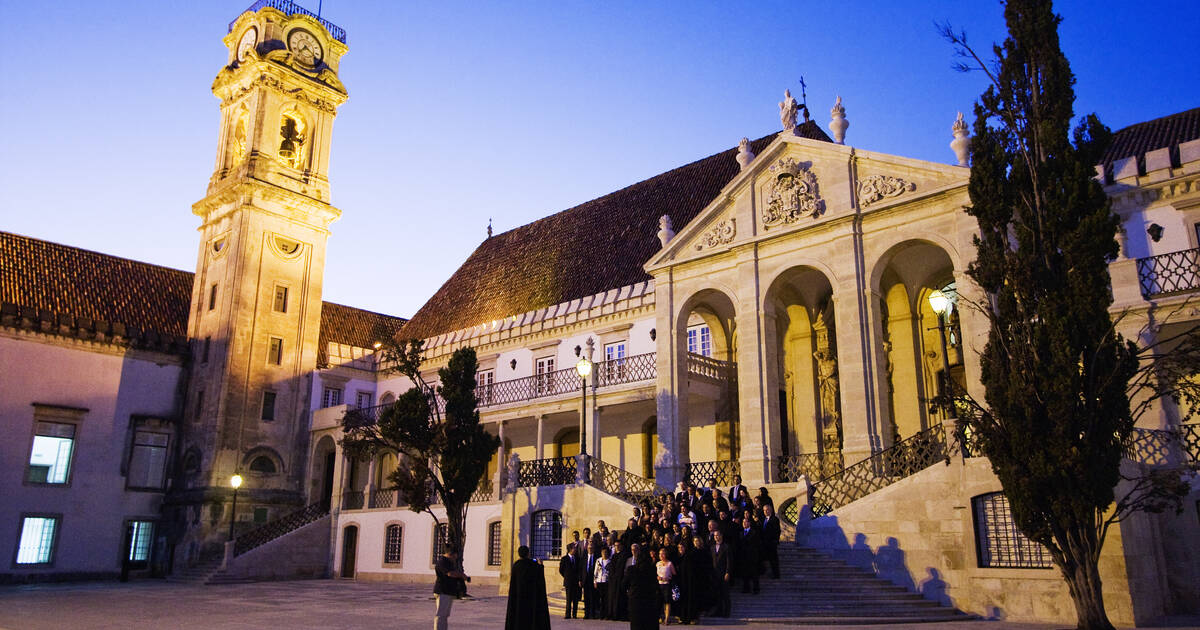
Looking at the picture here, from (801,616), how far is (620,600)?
290 cm

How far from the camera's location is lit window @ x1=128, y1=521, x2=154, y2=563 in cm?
3222

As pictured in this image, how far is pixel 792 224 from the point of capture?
20.5 m

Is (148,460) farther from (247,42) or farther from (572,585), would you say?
(572,585)

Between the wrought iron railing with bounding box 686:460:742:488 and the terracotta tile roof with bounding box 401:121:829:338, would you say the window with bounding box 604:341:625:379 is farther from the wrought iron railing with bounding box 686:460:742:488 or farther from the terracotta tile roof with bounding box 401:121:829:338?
the wrought iron railing with bounding box 686:460:742:488

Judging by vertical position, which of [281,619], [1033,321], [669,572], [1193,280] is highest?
[1193,280]

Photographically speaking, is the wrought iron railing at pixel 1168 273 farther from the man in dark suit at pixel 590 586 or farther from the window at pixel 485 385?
the window at pixel 485 385

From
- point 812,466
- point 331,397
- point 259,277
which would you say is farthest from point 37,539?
point 812,466

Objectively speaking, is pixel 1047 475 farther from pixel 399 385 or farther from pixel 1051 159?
pixel 399 385

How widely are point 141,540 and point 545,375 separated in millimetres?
17887

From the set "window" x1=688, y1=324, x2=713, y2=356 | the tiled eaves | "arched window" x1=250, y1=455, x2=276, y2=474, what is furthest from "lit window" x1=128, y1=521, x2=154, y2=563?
"window" x1=688, y1=324, x2=713, y2=356

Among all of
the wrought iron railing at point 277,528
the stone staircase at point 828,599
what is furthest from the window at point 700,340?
the wrought iron railing at point 277,528

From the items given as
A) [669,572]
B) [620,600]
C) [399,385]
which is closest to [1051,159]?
[669,572]

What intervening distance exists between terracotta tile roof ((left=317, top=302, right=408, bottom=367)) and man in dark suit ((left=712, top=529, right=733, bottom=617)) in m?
28.5

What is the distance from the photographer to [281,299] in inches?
1431
